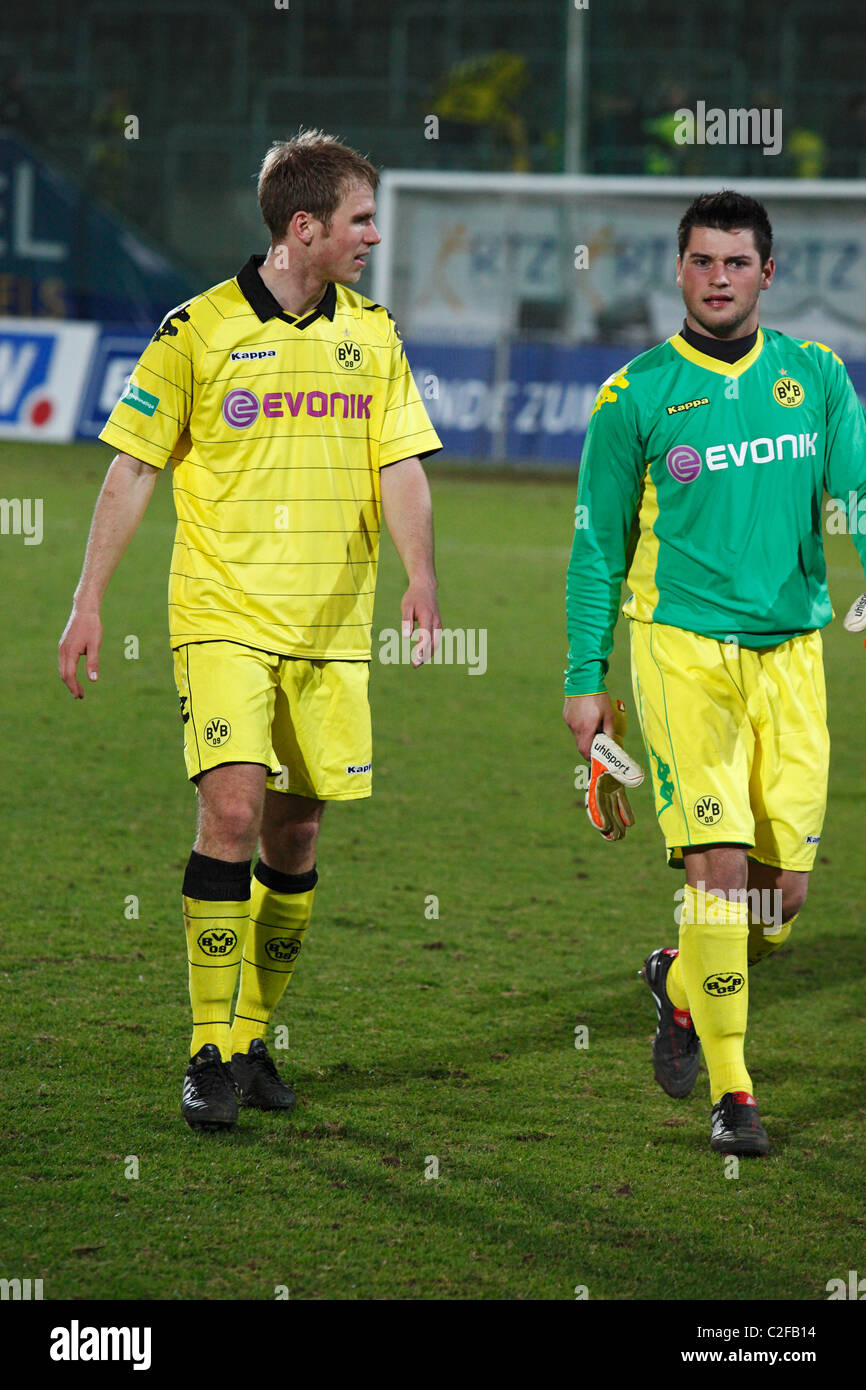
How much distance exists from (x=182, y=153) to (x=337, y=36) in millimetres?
4204

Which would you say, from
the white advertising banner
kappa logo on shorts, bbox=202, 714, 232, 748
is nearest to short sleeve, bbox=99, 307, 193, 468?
kappa logo on shorts, bbox=202, 714, 232, 748

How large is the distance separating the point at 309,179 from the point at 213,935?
65.3 inches

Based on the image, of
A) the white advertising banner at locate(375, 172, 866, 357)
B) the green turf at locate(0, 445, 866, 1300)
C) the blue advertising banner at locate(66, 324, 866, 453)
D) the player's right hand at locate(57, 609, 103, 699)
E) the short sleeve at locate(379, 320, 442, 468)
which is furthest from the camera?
the white advertising banner at locate(375, 172, 866, 357)

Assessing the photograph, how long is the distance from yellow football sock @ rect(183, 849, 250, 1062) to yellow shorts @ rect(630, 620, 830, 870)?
950mm

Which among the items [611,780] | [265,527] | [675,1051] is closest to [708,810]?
[611,780]

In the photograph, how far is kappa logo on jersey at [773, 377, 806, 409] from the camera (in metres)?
3.71

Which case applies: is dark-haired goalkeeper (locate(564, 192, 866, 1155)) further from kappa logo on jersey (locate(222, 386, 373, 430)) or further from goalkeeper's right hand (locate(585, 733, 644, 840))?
kappa logo on jersey (locate(222, 386, 373, 430))

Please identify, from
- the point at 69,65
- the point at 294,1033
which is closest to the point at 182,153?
the point at 69,65

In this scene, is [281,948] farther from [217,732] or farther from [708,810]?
[708,810]

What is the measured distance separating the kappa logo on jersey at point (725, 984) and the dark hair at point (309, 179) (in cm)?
186

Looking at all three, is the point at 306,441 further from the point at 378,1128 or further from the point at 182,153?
the point at 182,153

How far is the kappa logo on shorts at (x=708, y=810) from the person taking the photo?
3.62m

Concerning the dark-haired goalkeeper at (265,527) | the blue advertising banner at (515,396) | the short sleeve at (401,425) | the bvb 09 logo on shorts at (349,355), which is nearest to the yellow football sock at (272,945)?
the dark-haired goalkeeper at (265,527)

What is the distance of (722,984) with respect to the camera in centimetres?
370
